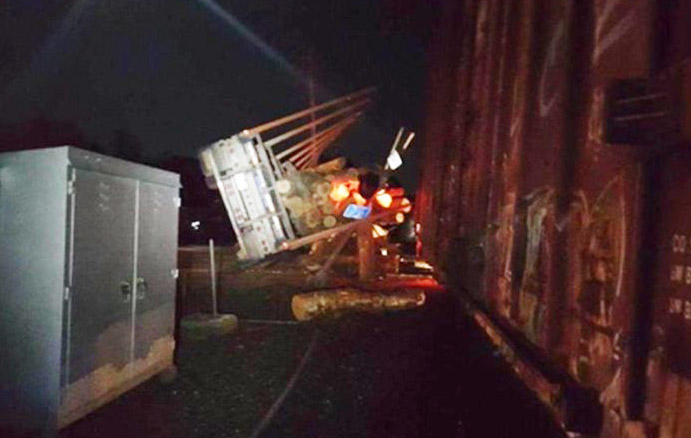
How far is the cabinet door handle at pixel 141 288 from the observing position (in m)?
7.39

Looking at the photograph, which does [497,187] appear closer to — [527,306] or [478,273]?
[478,273]

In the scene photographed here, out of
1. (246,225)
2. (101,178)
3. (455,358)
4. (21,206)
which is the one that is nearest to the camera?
(21,206)

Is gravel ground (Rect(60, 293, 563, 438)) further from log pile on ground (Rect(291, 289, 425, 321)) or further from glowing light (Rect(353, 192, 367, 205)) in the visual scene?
glowing light (Rect(353, 192, 367, 205))

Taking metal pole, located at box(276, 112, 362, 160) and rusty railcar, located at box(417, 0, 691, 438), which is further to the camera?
metal pole, located at box(276, 112, 362, 160)

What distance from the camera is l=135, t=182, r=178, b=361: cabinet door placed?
7465 mm

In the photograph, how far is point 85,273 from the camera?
20.6 feet

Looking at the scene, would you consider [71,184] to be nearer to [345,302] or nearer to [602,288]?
[602,288]

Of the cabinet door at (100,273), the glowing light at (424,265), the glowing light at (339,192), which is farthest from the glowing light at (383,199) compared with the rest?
the cabinet door at (100,273)

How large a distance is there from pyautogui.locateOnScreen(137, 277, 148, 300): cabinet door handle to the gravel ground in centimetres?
97

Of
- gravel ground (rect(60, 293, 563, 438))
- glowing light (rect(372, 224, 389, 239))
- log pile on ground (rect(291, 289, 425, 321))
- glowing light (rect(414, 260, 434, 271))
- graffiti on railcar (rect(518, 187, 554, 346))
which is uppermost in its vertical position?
graffiti on railcar (rect(518, 187, 554, 346))

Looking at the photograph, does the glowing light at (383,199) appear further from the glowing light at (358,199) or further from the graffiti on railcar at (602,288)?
the graffiti on railcar at (602,288)

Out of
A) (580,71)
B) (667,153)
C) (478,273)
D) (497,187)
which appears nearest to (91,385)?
(478,273)

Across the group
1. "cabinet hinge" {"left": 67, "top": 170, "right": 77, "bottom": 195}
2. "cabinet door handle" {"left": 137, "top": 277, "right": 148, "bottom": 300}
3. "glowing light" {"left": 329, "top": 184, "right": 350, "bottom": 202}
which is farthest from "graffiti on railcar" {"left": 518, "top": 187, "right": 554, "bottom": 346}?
"glowing light" {"left": 329, "top": 184, "right": 350, "bottom": 202}

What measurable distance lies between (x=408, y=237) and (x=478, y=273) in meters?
21.7
